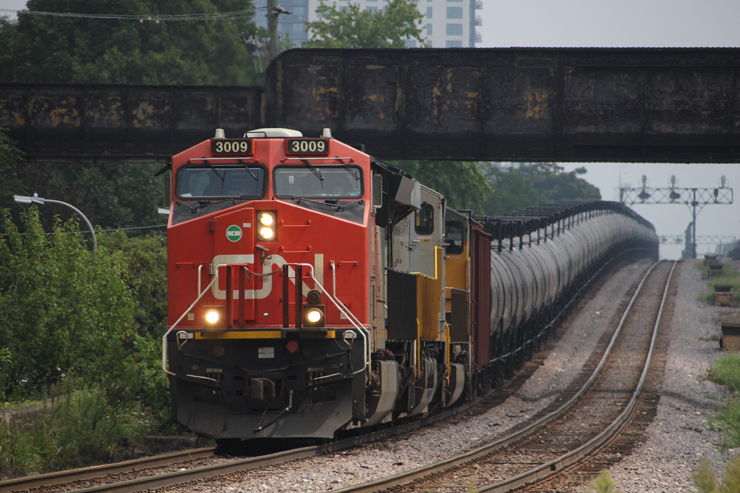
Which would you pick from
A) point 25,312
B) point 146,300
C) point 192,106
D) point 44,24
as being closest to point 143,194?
point 44,24

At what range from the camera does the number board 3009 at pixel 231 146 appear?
11906mm

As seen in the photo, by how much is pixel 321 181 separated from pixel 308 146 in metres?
0.51

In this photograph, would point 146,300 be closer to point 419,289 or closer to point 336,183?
point 419,289

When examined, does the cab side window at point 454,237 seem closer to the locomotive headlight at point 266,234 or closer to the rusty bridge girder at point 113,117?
the rusty bridge girder at point 113,117

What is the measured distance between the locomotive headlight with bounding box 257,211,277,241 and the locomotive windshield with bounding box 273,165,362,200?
0.53 m

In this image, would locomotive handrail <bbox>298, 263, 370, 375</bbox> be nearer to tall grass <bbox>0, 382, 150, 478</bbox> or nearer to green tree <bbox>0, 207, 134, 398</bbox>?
tall grass <bbox>0, 382, 150, 478</bbox>

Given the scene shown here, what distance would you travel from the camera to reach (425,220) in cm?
1661

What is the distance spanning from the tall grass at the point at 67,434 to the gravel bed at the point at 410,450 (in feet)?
10.3

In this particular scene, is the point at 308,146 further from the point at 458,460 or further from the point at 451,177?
→ the point at 451,177

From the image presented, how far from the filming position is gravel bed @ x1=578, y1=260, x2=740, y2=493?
11.7 metres

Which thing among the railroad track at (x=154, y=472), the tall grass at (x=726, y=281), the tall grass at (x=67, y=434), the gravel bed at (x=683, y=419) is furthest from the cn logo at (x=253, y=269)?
the tall grass at (x=726, y=281)

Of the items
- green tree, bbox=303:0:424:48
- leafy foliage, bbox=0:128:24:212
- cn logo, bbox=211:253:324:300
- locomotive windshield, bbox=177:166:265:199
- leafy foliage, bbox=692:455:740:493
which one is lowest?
leafy foliage, bbox=692:455:740:493

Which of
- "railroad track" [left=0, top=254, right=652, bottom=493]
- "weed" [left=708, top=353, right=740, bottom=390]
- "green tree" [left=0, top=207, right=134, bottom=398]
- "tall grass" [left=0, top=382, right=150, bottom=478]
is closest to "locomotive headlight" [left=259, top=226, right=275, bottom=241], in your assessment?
"railroad track" [left=0, top=254, right=652, bottom=493]

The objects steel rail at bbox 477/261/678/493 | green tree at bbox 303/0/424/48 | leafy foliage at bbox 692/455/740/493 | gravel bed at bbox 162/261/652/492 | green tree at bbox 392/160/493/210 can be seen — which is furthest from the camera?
green tree at bbox 303/0/424/48
